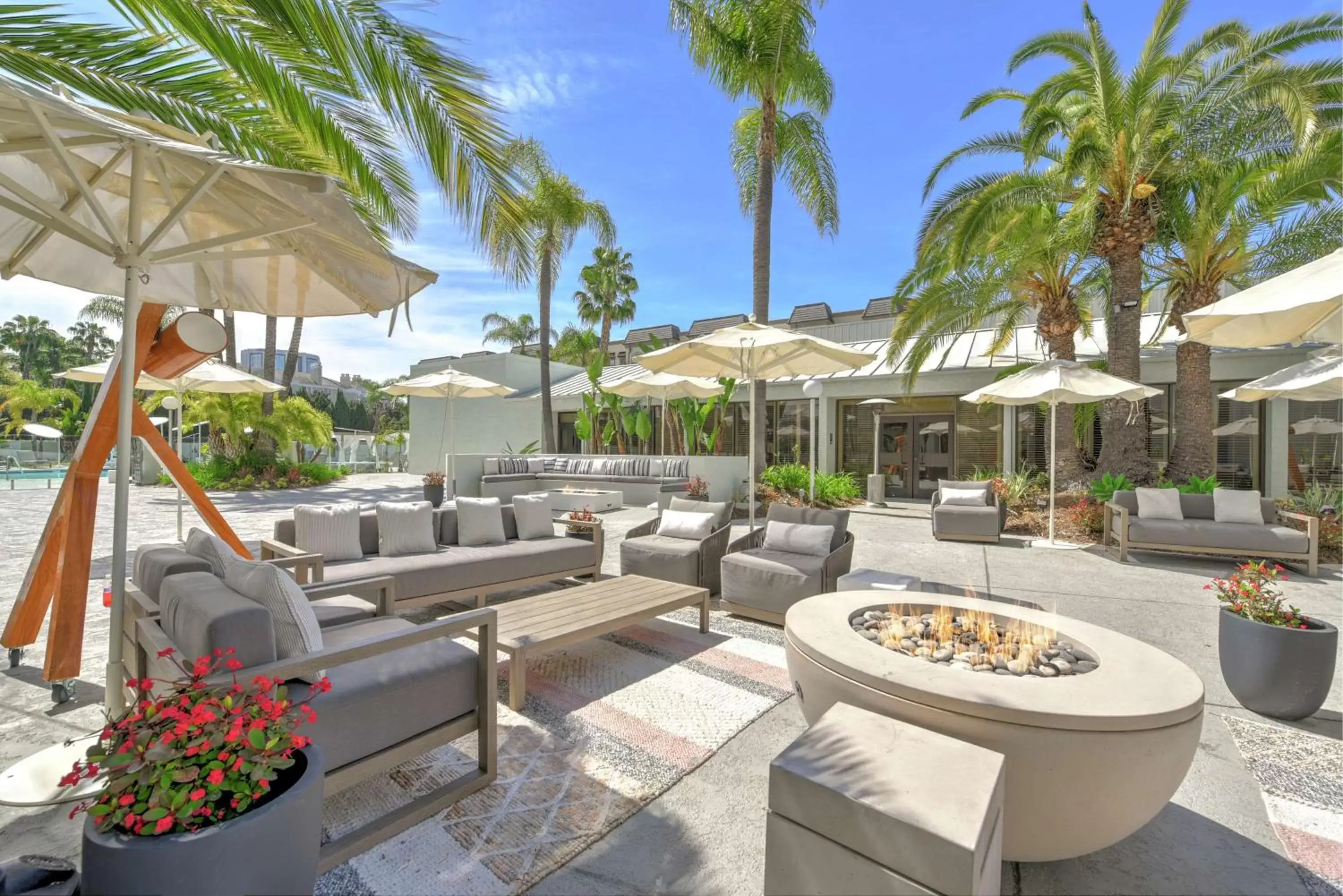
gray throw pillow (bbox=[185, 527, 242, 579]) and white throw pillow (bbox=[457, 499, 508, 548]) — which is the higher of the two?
gray throw pillow (bbox=[185, 527, 242, 579])

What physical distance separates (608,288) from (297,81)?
2012 centimetres

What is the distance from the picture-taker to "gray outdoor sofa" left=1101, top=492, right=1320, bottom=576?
735 cm

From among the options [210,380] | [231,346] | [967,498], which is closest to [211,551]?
[210,380]

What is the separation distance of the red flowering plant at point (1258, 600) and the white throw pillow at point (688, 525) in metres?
4.06

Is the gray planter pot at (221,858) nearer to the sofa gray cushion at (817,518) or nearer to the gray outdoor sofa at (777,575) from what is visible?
the gray outdoor sofa at (777,575)

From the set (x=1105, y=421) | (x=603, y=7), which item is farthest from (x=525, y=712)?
(x=1105, y=421)

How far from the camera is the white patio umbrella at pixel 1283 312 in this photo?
3051 mm

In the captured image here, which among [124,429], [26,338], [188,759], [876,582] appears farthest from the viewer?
[26,338]

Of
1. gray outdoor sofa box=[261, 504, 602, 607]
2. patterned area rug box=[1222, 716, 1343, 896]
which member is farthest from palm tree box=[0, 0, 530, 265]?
patterned area rug box=[1222, 716, 1343, 896]

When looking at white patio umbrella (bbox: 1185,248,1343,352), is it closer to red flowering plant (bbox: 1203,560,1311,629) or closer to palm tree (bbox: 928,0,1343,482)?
red flowering plant (bbox: 1203,560,1311,629)

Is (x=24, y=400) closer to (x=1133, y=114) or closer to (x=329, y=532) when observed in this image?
(x=329, y=532)

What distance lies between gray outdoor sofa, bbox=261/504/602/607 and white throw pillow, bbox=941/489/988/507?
6.48 meters

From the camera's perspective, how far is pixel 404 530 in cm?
559

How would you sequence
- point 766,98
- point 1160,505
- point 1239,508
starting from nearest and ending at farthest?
point 1239,508
point 1160,505
point 766,98
